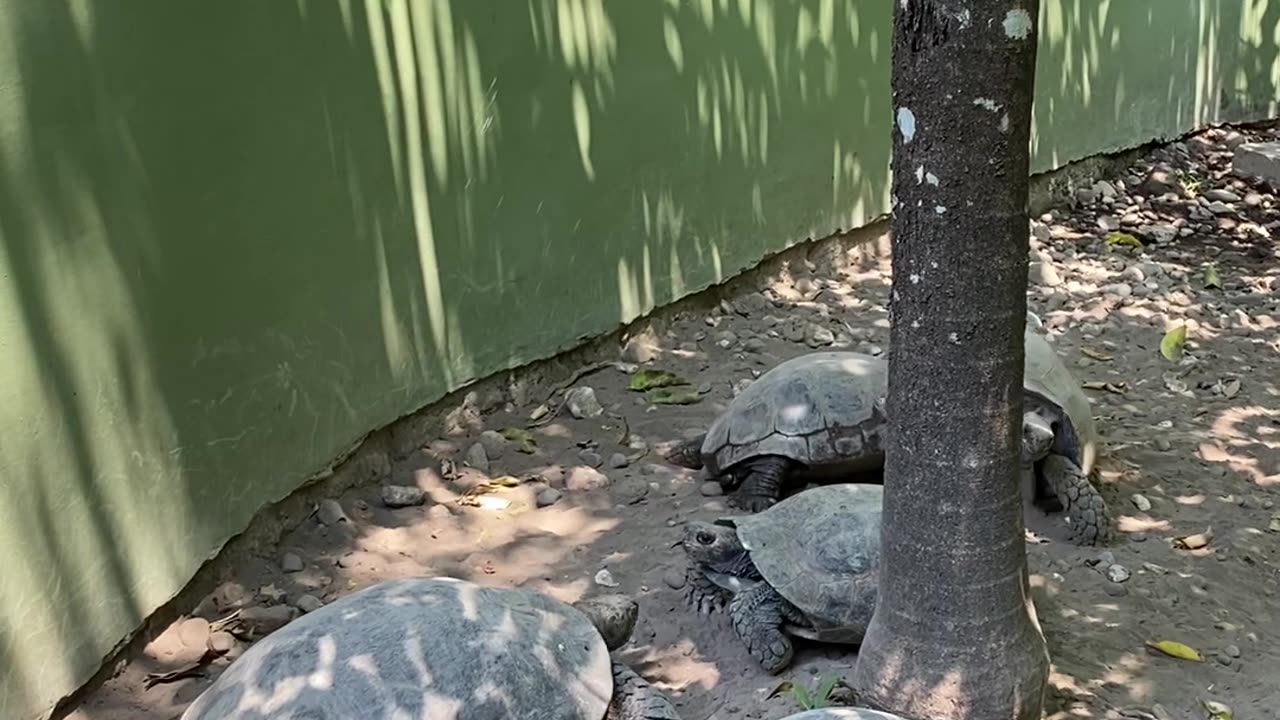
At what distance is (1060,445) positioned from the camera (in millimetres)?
4789

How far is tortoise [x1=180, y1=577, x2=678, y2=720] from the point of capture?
278 centimetres

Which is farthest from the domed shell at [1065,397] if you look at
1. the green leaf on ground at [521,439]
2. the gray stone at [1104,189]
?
the gray stone at [1104,189]

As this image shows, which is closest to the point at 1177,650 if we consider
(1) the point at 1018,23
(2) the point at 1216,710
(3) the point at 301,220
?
(2) the point at 1216,710

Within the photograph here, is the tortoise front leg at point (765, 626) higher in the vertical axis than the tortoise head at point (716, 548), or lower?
lower

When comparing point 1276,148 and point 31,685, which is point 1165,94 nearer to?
point 1276,148

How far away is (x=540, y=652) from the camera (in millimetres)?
3066

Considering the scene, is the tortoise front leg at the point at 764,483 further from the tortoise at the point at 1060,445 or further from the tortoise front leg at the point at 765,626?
the tortoise at the point at 1060,445

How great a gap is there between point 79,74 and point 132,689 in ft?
5.75

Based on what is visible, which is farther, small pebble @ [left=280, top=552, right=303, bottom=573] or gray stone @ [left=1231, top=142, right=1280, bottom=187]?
gray stone @ [left=1231, top=142, right=1280, bottom=187]

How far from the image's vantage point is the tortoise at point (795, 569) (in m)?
3.69

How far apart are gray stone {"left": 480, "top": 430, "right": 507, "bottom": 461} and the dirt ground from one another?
2 cm

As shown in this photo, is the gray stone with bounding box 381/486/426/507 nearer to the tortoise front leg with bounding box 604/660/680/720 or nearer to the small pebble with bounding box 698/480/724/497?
the small pebble with bounding box 698/480/724/497

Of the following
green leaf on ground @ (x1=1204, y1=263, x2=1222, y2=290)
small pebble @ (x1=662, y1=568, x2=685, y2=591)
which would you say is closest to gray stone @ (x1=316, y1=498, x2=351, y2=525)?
small pebble @ (x1=662, y1=568, x2=685, y2=591)

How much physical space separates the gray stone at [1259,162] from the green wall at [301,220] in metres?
4.55
